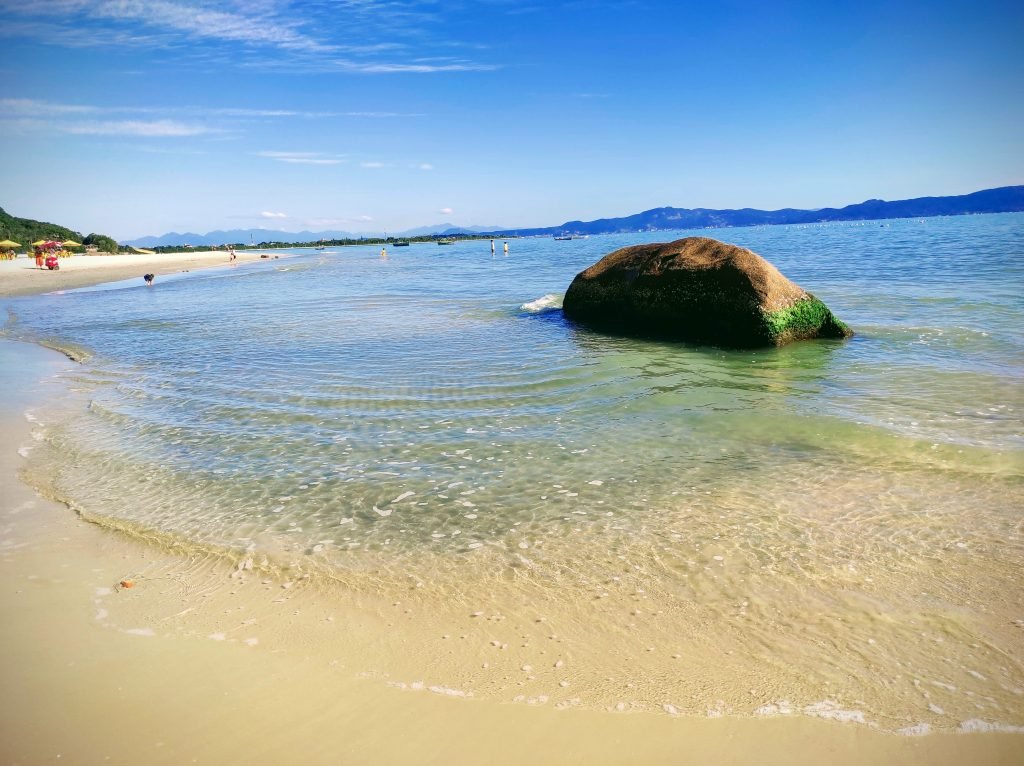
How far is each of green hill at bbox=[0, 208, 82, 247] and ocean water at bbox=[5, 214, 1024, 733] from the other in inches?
3682

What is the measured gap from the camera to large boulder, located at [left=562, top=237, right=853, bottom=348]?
41.3 ft

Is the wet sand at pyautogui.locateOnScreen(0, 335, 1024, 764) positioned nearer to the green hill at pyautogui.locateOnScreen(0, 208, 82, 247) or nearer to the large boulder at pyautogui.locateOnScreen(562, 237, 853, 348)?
the large boulder at pyautogui.locateOnScreen(562, 237, 853, 348)

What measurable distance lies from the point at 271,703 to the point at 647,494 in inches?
143

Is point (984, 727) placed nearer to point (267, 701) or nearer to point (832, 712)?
point (832, 712)

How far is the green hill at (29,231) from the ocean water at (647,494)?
93518 millimetres

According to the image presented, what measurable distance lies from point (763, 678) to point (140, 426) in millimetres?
8411

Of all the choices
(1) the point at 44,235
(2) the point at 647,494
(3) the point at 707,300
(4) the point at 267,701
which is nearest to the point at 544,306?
(3) the point at 707,300

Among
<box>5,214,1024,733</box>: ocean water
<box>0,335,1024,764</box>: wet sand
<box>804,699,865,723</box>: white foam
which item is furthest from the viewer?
<box>5,214,1024,733</box>: ocean water

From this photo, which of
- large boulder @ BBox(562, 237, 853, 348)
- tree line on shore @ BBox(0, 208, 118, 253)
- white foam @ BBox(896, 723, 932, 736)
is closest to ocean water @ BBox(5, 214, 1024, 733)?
white foam @ BBox(896, 723, 932, 736)

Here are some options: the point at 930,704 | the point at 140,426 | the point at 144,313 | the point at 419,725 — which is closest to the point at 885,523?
the point at 930,704

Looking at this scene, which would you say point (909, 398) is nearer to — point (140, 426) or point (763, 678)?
point (763, 678)

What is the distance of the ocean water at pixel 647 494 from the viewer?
3504 mm

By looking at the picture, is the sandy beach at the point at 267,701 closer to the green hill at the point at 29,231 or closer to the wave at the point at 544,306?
the wave at the point at 544,306

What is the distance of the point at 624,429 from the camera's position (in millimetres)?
7684
